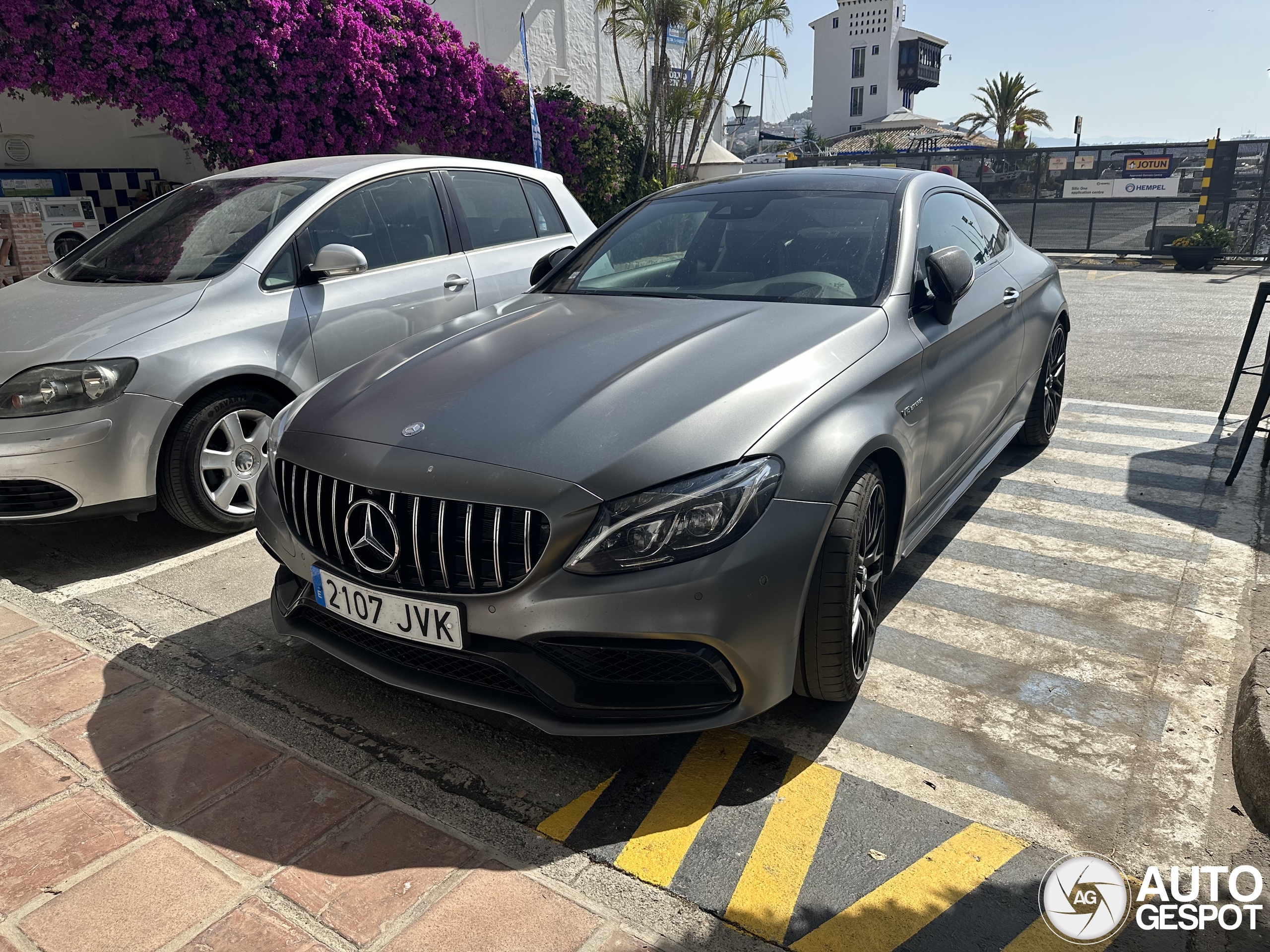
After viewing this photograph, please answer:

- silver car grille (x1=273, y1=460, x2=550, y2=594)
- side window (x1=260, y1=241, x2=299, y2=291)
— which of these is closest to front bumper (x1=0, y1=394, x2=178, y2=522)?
side window (x1=260, y1=241, x2=299, y2=291)

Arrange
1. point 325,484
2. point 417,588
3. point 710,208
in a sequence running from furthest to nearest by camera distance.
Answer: point 710,208
point 325,484
point 417,588

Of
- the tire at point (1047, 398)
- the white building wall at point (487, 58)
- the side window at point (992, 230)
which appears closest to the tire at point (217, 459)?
the side window at point (992, 230)

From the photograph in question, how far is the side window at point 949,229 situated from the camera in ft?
11.7

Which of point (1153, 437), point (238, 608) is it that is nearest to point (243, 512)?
point (238, 608)

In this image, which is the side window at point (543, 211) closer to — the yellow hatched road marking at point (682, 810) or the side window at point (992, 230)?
the side window at point (992, 230)

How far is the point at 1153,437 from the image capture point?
5.73 metres

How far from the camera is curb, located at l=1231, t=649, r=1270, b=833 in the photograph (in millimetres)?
2365

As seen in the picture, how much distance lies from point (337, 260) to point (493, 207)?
1463 mm

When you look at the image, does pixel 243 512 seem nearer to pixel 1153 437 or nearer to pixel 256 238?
pixel 256 238

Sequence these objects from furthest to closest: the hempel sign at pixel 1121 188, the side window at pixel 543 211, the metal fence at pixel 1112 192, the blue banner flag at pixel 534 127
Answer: the hempel sign at pixel 1121 188 < the metal fence at pixel 1112 192 < the blue banner flag at pixel 534 127 < the side window at pixel 543 211

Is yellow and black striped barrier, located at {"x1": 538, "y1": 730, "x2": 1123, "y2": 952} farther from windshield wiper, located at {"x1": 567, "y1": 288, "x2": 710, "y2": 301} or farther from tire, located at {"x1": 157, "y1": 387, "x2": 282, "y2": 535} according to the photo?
tire, located at {"x1": 157, "y1": 387, "x2": 282, "y2": 535}

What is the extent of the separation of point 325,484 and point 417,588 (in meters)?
0.45

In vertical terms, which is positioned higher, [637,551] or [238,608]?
[637,551]

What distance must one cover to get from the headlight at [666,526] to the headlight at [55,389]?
2.57 m
